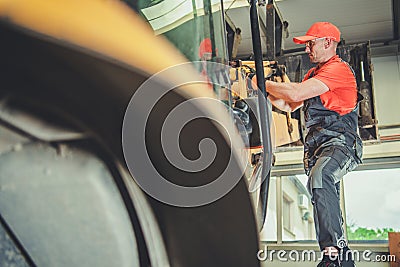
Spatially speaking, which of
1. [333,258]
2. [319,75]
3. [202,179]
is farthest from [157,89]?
[319,75]

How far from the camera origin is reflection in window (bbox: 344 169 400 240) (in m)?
5.05

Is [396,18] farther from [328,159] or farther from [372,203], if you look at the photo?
[328,159]

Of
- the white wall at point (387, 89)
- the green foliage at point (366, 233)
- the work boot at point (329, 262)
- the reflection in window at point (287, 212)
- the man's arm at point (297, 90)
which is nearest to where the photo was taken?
the work boot at point (329, 262)

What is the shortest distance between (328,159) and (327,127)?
0.18 metres

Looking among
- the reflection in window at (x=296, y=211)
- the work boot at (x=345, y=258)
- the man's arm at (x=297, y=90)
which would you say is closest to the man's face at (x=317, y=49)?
the man's arm at (x=297, y=90)

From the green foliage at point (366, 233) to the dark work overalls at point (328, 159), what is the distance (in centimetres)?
322

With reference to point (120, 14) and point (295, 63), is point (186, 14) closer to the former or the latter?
point (120, 14)

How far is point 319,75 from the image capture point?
7.21ft

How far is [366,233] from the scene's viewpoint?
5086 mm

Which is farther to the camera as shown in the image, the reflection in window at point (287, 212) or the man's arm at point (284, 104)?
the reflection in window at point (287, 212)

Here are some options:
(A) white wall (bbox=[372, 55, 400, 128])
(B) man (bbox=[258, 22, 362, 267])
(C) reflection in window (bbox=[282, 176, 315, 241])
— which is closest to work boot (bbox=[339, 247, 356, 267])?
(B) man (bbox=[258, 22, 362, 267])

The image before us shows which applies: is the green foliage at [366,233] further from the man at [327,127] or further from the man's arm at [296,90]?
the man's arm at [296,90]

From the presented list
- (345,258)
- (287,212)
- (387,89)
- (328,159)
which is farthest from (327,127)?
(287,212)

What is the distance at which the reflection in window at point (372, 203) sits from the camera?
16.6 ft
